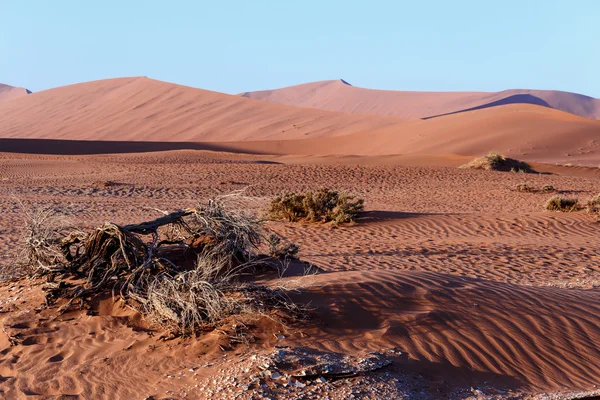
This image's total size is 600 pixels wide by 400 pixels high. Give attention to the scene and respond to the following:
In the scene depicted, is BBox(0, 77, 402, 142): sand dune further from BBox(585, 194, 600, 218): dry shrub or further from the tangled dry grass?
the tangled dry grass

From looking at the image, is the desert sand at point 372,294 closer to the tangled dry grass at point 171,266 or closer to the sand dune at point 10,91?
the tangled dry grass at point 171,266

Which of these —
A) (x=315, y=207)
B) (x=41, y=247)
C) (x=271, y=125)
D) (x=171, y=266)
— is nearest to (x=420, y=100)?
(x=271, y=125)

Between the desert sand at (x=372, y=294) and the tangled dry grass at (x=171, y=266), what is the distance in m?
0.20

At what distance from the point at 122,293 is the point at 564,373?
13.6ft

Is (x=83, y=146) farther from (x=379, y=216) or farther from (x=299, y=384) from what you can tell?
(x=299, y=384)

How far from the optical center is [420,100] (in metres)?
140

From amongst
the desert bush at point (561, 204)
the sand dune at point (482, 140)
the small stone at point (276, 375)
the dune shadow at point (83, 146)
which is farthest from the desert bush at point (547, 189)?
the dune shadow at point (83, 146)

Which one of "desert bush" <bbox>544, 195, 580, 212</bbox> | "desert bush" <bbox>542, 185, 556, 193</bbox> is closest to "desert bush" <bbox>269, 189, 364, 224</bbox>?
"desert bush" <bbox>544, 195, 580, 212</bbox>

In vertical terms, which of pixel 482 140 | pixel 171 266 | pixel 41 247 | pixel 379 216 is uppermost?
pixel 482 140

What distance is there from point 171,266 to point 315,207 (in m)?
8.74

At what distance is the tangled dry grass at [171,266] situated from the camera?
19.8ft

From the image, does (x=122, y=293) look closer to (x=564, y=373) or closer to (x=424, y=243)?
(x=564, y=373)

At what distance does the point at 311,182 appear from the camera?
25.2m

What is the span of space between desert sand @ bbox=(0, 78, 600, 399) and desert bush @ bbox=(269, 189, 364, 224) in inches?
14.5
